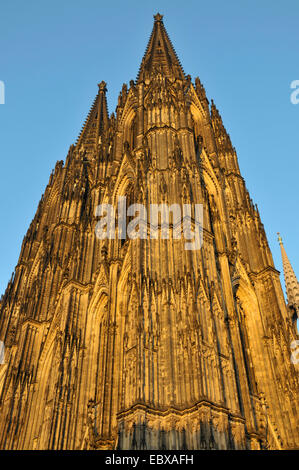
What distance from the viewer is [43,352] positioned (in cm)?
2745

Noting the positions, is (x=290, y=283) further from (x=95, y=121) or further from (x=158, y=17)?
(x=158, y=17)

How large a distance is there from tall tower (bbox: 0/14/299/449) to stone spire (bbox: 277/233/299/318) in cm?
1411

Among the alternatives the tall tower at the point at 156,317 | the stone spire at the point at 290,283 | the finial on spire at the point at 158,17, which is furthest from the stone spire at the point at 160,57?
the stone spire at the point at 290,283

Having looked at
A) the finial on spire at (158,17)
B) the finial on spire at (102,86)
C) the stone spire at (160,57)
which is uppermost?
the finial on spire at (102,86)

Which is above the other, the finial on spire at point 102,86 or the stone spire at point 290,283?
the finial on spire at point 102,86

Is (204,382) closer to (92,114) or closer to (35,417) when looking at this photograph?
(35,417)

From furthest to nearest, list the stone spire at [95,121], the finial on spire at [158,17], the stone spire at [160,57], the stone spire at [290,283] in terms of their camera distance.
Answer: the finial on spire at [158,17]
the stone spire at [95,121]
the stone spire at [290,283]
the stone spire at [160,57]

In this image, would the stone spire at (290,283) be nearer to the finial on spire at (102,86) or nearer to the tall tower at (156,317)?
Result: the tall tower at (156,317)

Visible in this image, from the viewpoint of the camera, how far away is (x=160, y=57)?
1586 inches

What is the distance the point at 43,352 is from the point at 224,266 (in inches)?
408

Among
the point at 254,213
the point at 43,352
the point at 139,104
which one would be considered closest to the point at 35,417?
the point at 43,352

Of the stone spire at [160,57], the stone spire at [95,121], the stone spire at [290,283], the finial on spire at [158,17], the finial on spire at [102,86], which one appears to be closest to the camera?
the stone spire at [160,57]

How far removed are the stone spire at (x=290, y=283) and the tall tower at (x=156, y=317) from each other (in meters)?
14.1

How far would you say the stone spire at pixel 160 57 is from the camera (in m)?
37.7
